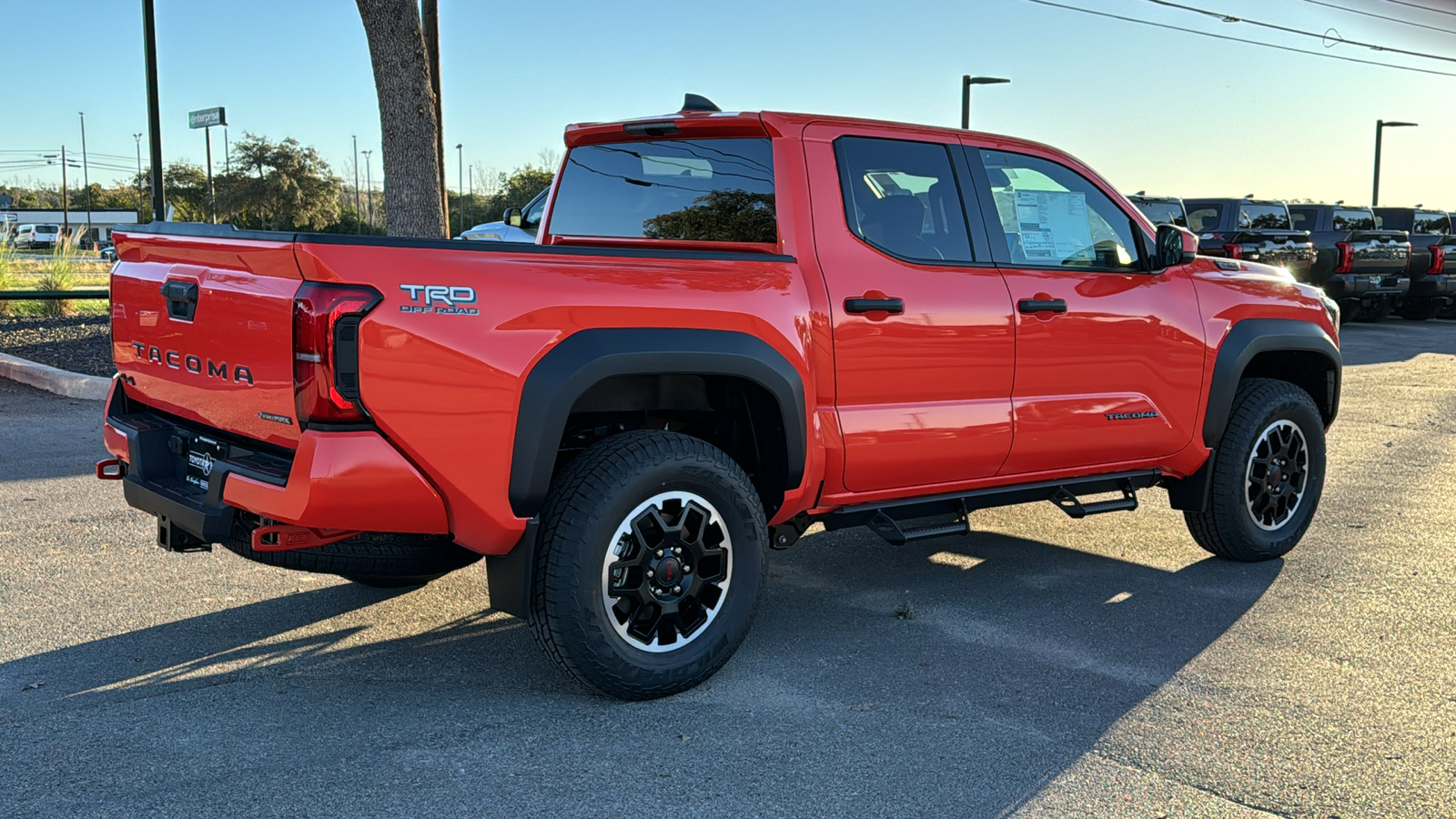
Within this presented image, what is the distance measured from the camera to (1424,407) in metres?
11.5

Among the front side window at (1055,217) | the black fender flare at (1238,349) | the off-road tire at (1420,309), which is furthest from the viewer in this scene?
the off-road tire at (1420,309)

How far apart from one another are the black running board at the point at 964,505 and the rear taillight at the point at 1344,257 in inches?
653

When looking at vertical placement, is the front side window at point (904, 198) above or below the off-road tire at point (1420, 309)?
above

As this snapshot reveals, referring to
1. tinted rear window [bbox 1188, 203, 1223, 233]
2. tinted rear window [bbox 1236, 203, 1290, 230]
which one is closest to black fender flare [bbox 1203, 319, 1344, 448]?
tinted rear window [bbox 1188, 203, 1223, 233]

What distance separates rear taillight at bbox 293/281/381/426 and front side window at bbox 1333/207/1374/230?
70.4ft

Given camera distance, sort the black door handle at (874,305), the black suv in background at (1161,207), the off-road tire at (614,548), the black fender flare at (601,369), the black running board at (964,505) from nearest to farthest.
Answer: the black fender flare at (601,369) → the off-road tire at (614,548) → the black door handle at (874,305) → the black running board at (964,505) → the black suv in background at (1161,207)

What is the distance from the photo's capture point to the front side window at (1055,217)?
517 cm

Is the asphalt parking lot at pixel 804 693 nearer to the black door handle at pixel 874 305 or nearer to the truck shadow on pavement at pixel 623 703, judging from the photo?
the truck shadow on pavement at pixel 623 703

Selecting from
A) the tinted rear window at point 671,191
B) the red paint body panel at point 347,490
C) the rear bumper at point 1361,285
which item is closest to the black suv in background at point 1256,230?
the rear bumper at point 1361,285

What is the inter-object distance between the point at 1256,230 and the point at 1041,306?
1561 centimetres

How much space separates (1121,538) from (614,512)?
355 centimetres

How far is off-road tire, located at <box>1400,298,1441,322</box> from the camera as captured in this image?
2327 centimetres

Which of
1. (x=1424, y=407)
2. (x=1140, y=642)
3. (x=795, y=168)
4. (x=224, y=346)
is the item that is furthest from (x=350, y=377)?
(x=1424, y=407)

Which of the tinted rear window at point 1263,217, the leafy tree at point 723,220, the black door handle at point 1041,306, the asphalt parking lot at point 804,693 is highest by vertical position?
the tinted rear window at point 1263,217
